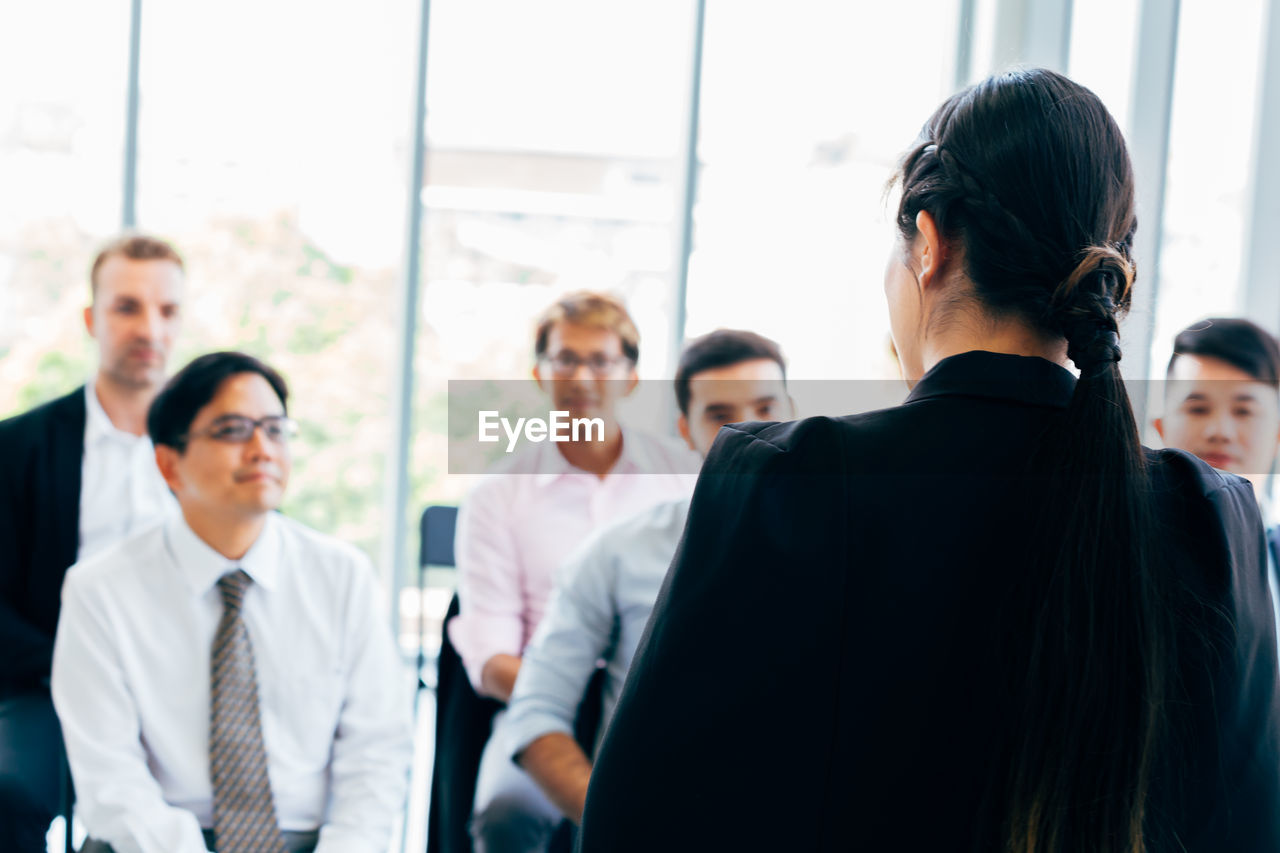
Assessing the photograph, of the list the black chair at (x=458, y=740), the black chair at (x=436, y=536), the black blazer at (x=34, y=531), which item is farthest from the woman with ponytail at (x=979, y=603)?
the black chair at (x=436, y=536)

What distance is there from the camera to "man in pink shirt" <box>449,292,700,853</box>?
7.85ft

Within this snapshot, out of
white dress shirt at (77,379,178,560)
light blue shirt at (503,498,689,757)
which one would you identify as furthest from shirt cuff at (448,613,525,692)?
white dress shirt at (77,379,178,560)

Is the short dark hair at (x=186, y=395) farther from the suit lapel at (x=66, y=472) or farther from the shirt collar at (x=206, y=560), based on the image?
the suit lapel at (x=66, y=472)

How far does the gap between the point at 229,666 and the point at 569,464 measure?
101 cm

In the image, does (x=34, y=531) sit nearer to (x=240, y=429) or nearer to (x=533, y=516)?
(x=240, y=429)

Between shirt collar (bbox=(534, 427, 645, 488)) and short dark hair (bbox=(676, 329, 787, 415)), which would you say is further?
shirt collar (bbox=(534, 427, 645, 488))

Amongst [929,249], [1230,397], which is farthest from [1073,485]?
[1230,397]

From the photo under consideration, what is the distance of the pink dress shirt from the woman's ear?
5.53ft

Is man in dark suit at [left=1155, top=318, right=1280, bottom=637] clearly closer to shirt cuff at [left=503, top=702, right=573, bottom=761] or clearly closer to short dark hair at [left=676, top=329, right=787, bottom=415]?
short dark hair at [left=676, top=329, right=787, bottom=415]

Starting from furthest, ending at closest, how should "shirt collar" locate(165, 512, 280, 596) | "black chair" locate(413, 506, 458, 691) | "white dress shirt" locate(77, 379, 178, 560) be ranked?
"black chair" locate(413, 506, 458, 691) < "white dress shirt" locate(77, 379, 178, 560) < "shirt collar" locate(165, 512, 280, 596)

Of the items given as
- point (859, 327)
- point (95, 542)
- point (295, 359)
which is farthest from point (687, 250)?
point (95, 542)

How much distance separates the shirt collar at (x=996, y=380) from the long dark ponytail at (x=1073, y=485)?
0.02 metres

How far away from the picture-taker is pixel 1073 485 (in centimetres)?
65

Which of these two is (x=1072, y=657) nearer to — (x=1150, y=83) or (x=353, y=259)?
(x=1150, y=83)
